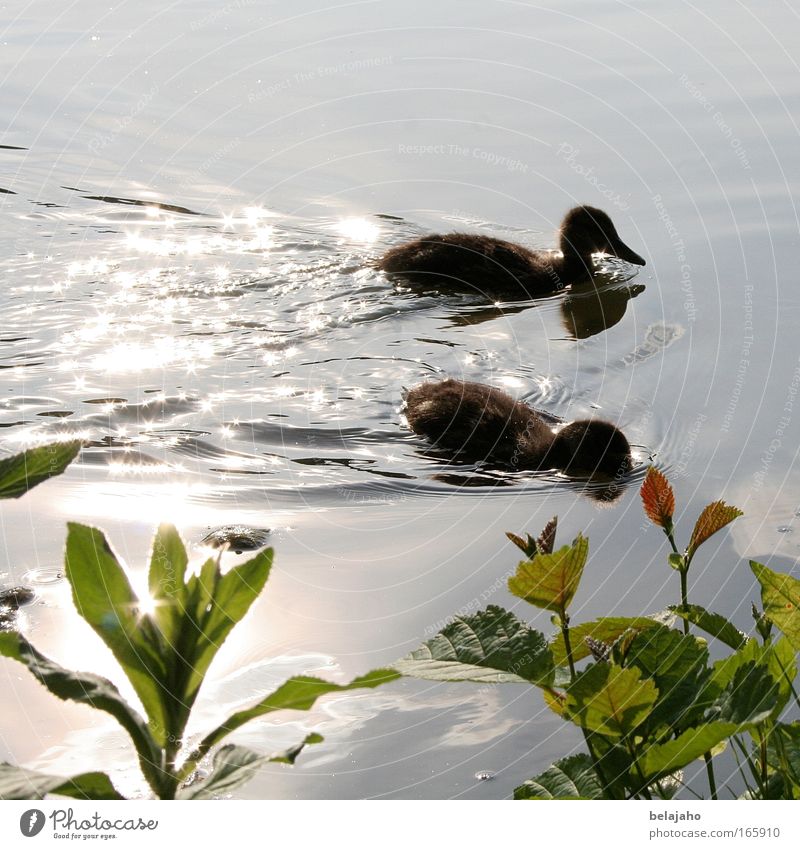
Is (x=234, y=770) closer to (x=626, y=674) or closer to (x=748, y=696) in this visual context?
(x=626, y=674)

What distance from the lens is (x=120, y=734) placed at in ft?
8.32

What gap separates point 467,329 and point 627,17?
516 centimetres

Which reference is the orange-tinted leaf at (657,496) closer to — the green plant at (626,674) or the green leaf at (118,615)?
the green plant at (626,674)

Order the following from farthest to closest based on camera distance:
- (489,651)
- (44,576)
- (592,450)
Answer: (592,450), (44,576), (489,651)

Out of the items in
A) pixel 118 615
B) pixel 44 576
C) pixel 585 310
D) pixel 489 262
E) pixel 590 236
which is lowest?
pixel 44 576

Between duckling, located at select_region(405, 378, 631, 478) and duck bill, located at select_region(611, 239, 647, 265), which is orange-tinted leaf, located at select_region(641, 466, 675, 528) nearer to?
duckling, located at select_region(405, 378, 631, 478)

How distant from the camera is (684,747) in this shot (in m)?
1.24

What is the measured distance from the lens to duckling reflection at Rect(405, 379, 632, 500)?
15.6 feet

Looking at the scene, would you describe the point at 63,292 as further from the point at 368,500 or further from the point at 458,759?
the point at 458,759

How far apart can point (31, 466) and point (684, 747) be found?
2.44ft

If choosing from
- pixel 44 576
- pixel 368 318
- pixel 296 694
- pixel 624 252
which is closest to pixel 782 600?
pixel 296 694

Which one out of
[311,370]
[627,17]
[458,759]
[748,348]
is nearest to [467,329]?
[311,370]

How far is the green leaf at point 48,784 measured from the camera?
108cm

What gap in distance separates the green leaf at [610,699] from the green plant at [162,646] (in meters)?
0.24
